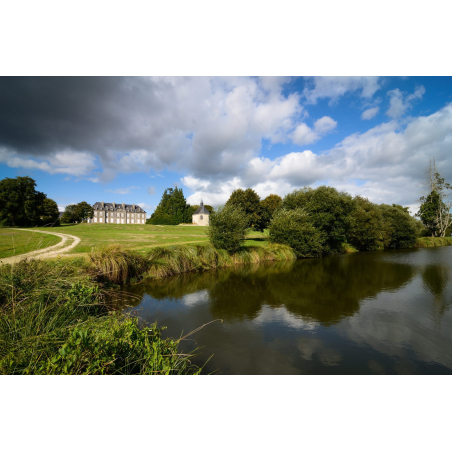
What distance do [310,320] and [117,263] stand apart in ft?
27.4

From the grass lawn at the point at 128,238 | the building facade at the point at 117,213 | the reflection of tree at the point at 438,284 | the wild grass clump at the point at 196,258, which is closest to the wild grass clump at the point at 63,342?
the wild grass clump at the point at 196,258

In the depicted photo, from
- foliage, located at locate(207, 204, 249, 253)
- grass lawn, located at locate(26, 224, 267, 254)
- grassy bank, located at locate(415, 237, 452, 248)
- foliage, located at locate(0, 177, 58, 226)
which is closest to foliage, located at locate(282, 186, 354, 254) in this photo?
grass lawn, located at locate(26, 224, 267, 254)

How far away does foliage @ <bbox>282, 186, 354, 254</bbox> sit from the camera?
23.3m

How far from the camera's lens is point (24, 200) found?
17.5 m

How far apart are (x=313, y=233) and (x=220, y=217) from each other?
1041cm

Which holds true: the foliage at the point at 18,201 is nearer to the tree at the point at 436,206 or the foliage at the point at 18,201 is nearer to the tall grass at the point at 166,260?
the tall grass at the point at 166,260

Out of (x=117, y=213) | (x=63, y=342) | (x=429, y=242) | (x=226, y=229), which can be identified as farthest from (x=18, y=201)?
(x=117, y=213)

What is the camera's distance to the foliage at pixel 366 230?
92.3ft

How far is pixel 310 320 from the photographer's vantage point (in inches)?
288

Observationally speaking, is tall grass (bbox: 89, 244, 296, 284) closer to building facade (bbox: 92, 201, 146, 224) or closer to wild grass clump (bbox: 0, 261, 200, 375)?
wild grass clump (bbox: 0, 261, 200, 375)

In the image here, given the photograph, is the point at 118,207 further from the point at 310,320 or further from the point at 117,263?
the point at 310,320

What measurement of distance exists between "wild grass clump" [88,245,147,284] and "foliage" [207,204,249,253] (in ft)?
18.9

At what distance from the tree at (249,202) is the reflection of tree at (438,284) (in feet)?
49.5
